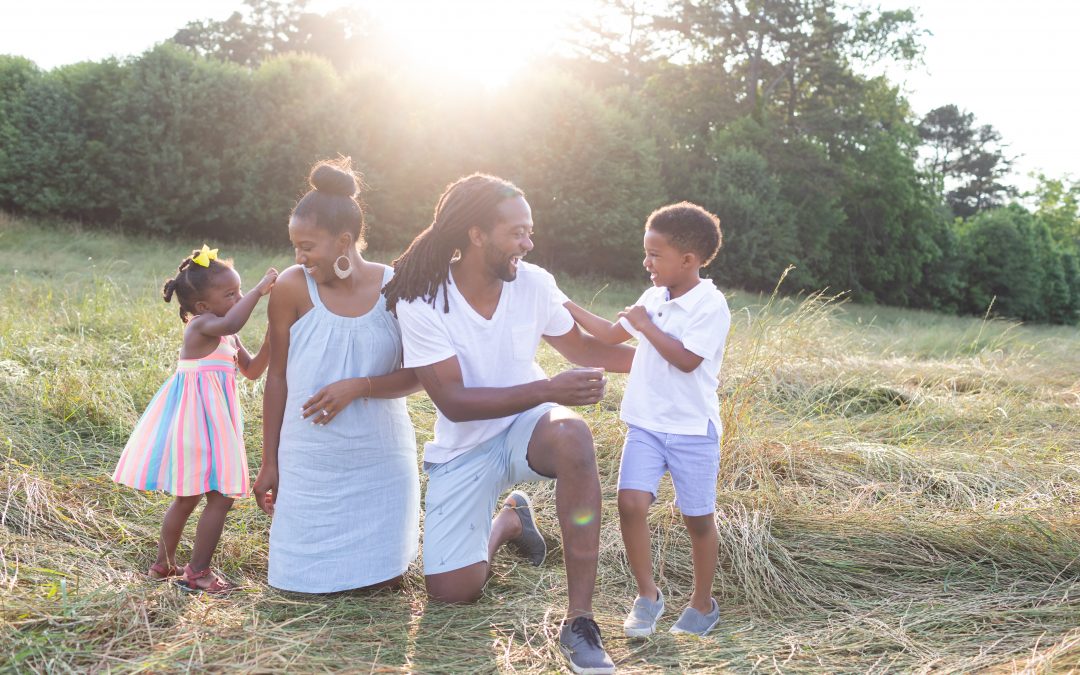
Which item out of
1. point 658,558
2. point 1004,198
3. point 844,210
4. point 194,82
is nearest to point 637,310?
point 658,558

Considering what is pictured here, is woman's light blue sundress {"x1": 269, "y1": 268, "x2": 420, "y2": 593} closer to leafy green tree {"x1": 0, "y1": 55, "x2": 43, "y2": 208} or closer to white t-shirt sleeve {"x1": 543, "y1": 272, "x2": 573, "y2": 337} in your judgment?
white t-shirt sleeve {"x1": 543, "y1": 272, "x2": 573, "y2": 337}

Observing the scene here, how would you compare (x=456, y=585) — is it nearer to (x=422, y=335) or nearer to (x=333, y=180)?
(x=422, y=335)

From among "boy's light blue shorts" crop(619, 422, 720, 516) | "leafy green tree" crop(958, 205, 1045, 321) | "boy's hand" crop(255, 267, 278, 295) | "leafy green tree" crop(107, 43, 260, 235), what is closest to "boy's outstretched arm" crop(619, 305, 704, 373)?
"boy's light blue shorts" crop(619, 422, 720, 516)

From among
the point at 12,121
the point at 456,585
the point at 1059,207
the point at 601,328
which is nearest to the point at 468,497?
the point at 456,585

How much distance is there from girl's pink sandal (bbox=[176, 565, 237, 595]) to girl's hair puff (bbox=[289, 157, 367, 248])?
1199mm

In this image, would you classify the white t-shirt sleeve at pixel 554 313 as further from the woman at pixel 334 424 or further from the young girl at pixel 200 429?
the young girl at pixel 200 429

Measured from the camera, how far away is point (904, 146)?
2552 cm

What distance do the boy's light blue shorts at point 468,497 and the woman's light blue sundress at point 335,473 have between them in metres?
0.19

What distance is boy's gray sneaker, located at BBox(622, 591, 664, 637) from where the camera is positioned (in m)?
2.68

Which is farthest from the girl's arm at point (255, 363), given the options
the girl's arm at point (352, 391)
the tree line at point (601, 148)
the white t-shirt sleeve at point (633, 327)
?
the tree line at point (601, 148)

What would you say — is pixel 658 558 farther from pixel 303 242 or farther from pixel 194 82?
pixel 194 82

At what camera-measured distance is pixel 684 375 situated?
2.86 m

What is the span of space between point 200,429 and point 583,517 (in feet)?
4.60

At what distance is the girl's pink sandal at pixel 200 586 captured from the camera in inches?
114
